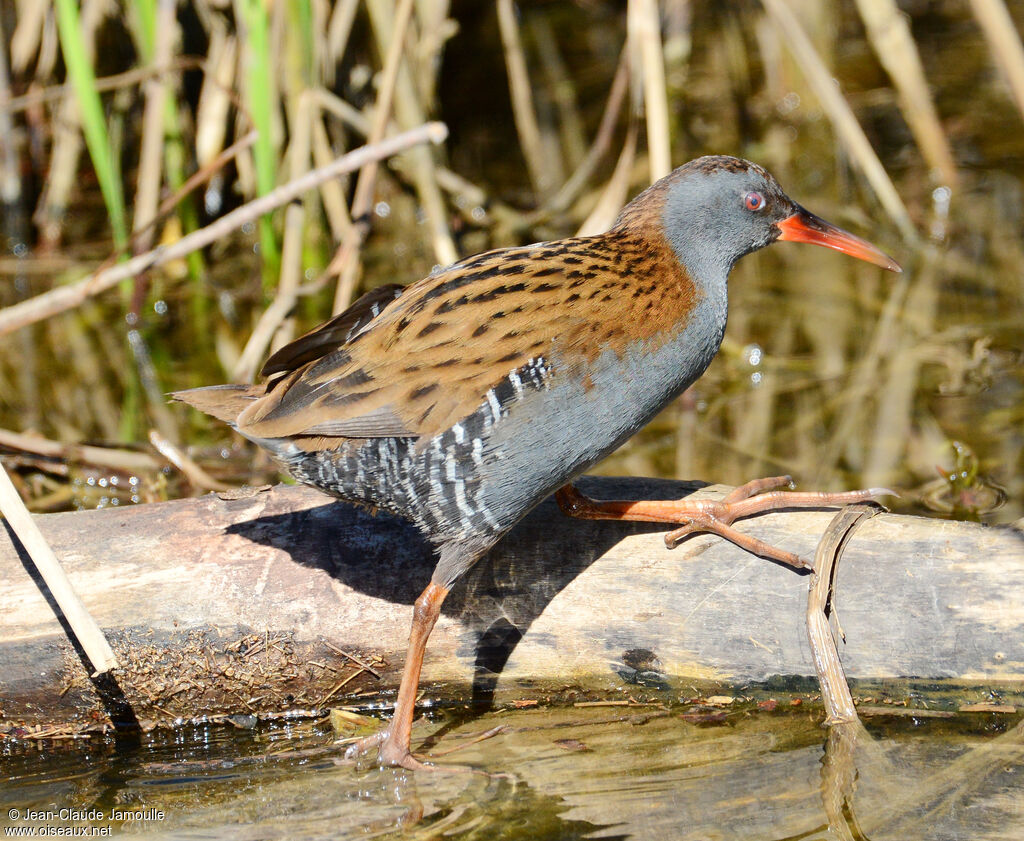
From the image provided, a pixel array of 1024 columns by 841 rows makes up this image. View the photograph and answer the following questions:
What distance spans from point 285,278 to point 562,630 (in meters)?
2.53

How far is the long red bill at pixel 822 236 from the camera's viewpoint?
3.12 meters

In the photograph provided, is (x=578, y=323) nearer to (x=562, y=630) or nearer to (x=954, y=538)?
(x=562, y=630)

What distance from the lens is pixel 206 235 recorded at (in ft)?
12.7

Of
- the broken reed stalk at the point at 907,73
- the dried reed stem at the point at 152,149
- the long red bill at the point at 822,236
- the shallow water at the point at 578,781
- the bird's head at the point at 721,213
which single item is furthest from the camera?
the broken reed stalk at the point at 907,73

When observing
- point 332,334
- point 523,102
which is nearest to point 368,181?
point 523,102

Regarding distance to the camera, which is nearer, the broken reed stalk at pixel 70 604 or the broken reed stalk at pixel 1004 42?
the broken reed stalk at pixel 70 604

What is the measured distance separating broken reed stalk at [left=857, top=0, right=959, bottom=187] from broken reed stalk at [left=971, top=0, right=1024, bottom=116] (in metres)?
1.39

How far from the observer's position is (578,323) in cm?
260

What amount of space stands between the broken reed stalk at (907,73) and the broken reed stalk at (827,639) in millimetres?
3838

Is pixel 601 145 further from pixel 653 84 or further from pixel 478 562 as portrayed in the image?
pixel 478 562

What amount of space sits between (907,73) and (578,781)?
14.6 ft

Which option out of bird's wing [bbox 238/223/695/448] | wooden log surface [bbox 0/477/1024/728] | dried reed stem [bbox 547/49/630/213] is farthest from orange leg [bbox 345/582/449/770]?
dried reed stem [bbox 547/49/630/213]

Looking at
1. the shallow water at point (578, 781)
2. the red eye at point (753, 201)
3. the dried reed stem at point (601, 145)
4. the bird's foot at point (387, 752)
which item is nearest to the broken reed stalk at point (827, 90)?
the dried reed stem at point (601, 145)

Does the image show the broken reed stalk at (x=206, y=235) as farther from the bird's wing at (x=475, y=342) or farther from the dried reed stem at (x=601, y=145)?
the dried reed stem at (x=601, y=145)
